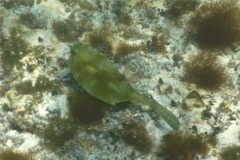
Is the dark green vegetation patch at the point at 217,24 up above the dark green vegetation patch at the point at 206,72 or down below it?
above

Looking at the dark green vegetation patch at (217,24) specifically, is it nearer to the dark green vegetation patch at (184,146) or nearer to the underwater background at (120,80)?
the underwater background at (120,80)

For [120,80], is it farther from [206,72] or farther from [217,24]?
[217,24]

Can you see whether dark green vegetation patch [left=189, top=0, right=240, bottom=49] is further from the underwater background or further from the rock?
the rock

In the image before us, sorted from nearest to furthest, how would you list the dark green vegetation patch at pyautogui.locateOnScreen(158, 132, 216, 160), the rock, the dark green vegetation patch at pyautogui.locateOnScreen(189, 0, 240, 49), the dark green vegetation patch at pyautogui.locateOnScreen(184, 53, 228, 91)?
1. the dark green vegetation patch at pyautogui.locateOnScreen(158, 132, 216, 160)
2. the rock
3. the dark green vegetation patch at pyautogui.locateOnScreen(184, 53, 228, 91)
4. the dark green vegetation patch at pyautogui.locateOnScreen(189, 0, 240, 49)

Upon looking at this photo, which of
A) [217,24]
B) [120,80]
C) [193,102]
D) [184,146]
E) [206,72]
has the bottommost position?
[184,146]

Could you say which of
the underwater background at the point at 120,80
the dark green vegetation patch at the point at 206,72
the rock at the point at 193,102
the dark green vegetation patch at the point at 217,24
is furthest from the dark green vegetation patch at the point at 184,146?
the dark green vegetation patch at the point at 217,24

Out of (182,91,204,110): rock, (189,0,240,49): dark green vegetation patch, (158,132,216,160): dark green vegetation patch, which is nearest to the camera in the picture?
(158,132,216,160): dark green vegetation patch

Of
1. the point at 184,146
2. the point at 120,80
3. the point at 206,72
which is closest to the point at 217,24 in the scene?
the point at 206,72

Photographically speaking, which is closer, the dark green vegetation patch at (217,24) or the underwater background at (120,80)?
the underwater background at (120,80)

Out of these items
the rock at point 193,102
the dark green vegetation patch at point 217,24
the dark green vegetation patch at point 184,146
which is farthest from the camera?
the dark green vegetation patch at point 217,24

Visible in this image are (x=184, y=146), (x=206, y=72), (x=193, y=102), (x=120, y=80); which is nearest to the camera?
(x=184, y=146)

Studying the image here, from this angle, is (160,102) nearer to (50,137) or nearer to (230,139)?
(230,139)

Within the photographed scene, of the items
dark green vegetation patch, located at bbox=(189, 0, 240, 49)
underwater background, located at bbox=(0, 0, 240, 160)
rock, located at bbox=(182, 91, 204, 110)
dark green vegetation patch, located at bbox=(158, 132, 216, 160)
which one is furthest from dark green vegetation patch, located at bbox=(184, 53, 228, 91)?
dark green vegetation patch, located at bbox=(158, 132, 216, 160)
